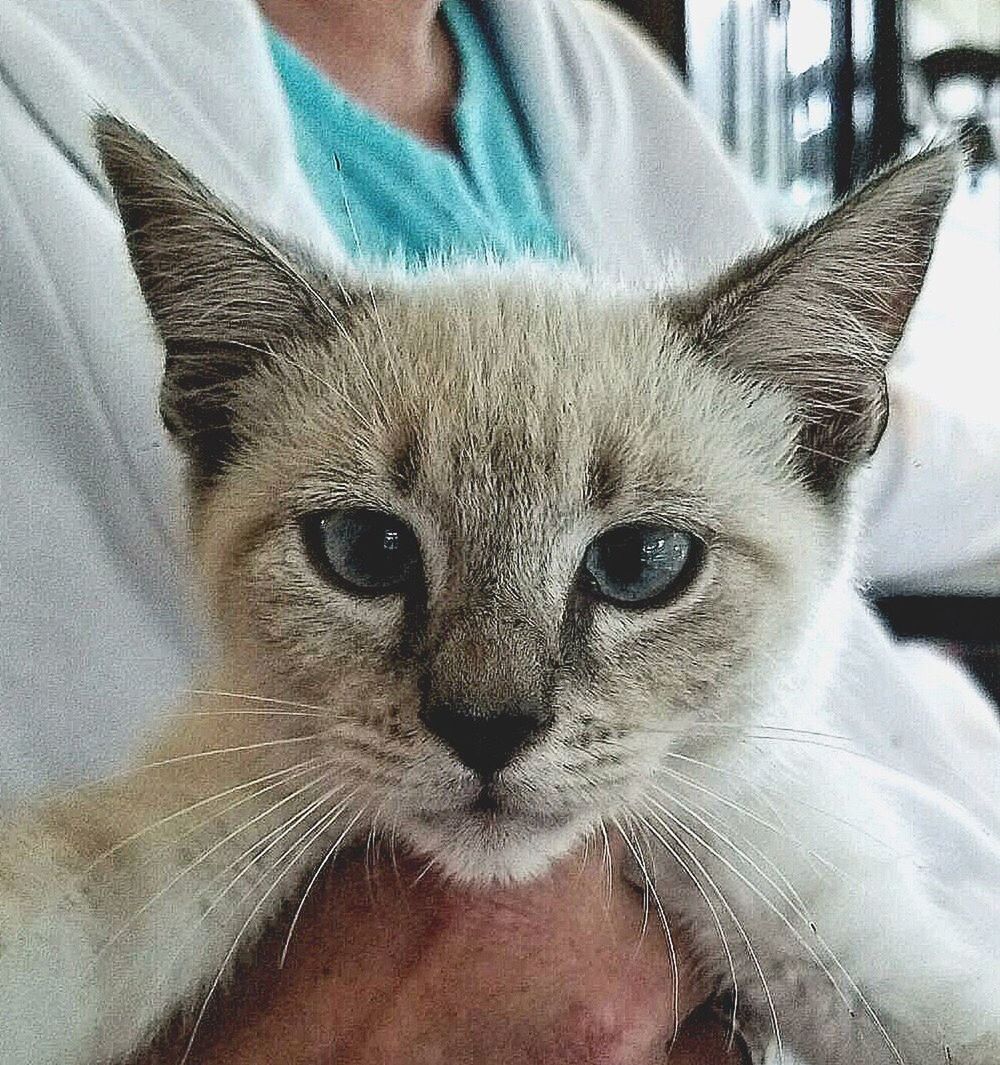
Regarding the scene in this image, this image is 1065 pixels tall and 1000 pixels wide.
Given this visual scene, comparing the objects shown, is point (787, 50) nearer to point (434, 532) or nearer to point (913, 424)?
point (913, 424)

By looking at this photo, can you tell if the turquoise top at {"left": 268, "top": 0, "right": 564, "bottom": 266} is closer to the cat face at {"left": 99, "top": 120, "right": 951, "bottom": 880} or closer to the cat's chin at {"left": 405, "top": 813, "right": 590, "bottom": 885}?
the cat face at {"left": 99, "top": 120, "right": 951, "bottom": 880}

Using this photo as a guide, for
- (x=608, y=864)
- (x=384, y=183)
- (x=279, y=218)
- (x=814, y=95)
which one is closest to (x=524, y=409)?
(x=608, y=864)

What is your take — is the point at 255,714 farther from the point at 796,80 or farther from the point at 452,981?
the point at 796,80

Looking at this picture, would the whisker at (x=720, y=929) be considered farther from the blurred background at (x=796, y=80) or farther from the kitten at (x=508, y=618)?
the blurred background at (x=796, y=80)

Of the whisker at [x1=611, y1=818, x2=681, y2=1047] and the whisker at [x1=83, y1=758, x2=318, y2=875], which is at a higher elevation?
the whisker at [x1=83, y1=758, x2=318, y2=875]

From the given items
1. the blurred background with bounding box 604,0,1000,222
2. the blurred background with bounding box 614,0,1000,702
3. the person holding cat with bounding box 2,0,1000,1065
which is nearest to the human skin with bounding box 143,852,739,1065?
the person holding cat with bounding box 2,0,1000,1065

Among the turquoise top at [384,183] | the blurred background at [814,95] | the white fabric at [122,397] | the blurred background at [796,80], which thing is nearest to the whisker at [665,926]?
the white fabric at [122,397]

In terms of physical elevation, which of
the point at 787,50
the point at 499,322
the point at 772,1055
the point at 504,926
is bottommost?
the point at 772,1055

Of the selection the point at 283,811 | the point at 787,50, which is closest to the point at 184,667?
the point at 283,811
